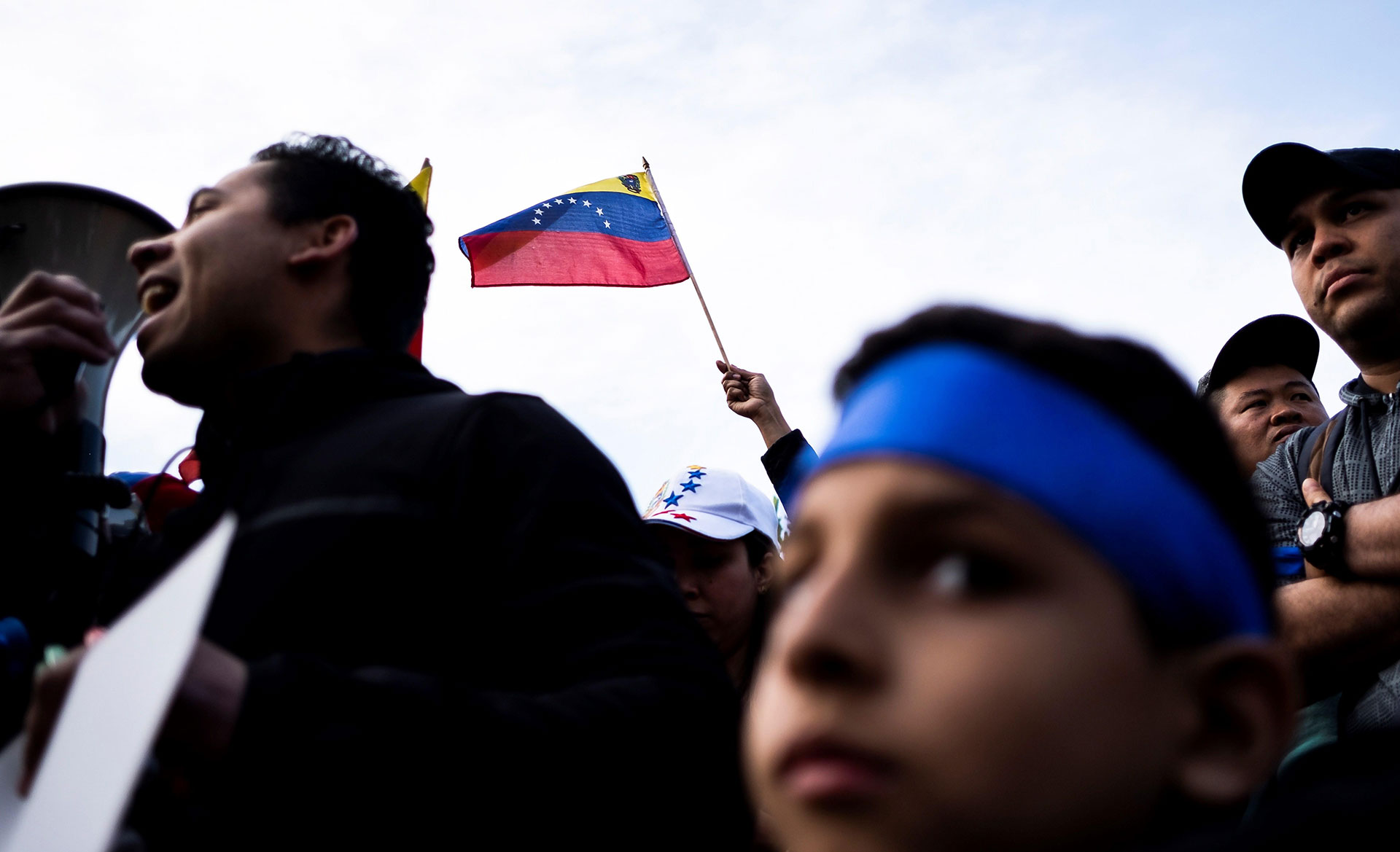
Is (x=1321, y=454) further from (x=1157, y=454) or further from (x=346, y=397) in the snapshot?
(x=346, y=397)

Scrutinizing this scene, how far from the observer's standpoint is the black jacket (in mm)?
1339

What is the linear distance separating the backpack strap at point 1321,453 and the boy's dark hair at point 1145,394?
1886mm

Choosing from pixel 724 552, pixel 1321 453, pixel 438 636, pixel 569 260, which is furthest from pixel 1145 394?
pixel 569 260

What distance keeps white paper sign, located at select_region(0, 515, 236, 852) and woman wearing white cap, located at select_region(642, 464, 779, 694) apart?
2582mm

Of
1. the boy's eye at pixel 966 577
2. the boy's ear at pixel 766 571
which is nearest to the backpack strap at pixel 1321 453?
the boy's ear at pixel 766 571

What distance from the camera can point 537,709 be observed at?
1.44 metres

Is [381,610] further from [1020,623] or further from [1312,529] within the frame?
[1312,529]

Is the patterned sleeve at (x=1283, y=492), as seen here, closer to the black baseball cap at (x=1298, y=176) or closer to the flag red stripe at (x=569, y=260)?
the black baseball cap at (x=1298, y=176)

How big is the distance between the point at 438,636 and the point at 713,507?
2.57 m

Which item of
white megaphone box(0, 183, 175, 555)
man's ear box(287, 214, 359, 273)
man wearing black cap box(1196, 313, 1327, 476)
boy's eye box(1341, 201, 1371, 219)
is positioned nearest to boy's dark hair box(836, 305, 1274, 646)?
man's ear box(287, 214, 359, 273)

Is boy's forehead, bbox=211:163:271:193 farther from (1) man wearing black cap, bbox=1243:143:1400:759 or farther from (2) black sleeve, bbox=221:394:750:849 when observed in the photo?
(1) man wearing black cap, bbox=1243:143:1400:759

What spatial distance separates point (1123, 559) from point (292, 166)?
2.35 metres

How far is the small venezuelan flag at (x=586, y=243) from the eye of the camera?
698 centimetres

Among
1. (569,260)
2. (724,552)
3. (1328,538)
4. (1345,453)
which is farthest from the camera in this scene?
(569,260)
